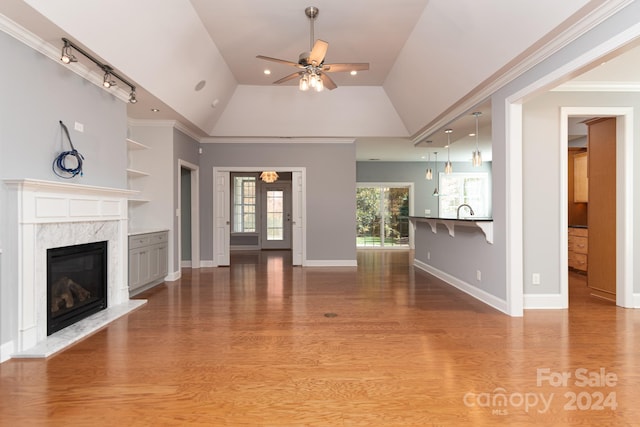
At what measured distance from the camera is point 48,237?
3281mm

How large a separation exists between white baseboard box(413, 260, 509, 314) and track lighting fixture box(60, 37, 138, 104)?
4969 mm

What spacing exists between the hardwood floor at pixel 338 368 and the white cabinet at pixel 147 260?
61cm

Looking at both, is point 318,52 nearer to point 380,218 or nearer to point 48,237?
point 48,237

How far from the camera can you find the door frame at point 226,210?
7750 mm

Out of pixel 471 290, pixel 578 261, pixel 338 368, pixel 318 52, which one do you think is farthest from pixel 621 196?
pixel 338 368

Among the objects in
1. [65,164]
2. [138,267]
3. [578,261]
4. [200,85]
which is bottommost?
[578,261]

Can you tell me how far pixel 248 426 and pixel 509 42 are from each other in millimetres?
3887

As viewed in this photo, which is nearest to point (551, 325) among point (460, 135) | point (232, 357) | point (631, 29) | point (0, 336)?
point (631, 29)

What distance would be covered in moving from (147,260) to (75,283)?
1532 millimetres

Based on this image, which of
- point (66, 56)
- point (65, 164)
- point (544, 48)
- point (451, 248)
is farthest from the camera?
point (451, 248)

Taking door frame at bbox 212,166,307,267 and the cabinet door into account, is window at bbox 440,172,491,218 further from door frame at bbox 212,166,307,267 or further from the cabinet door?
the cabinet door

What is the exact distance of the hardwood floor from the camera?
211 centimetres

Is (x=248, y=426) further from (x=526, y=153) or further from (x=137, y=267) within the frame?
(x=526, y=153)

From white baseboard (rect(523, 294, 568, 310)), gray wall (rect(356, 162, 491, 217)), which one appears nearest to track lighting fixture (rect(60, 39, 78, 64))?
white baseboard (rect(523, 294, 568, 310))
